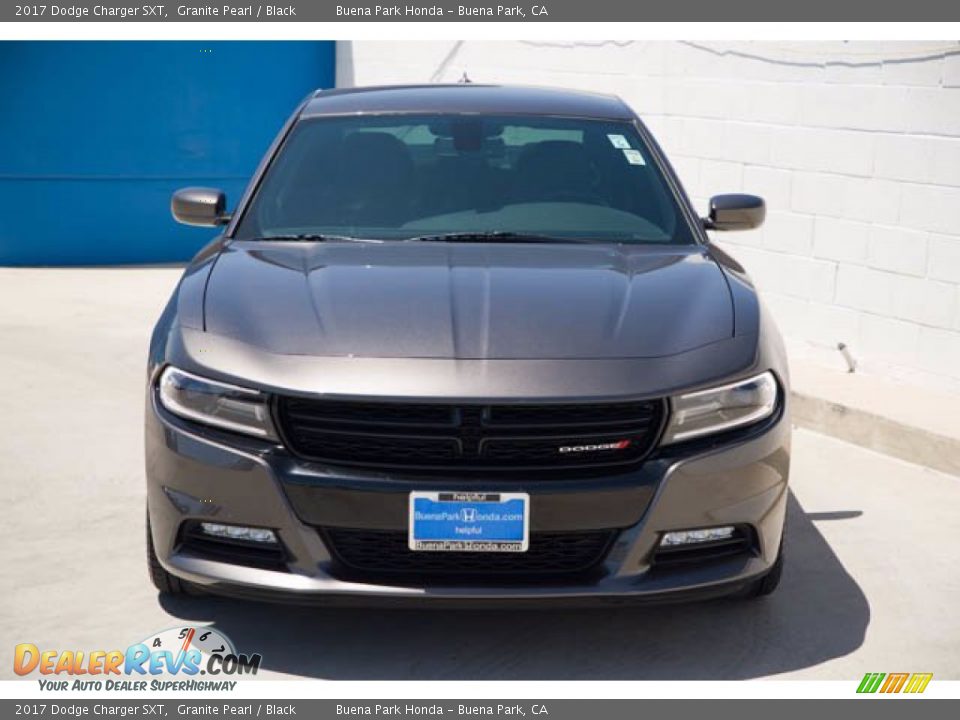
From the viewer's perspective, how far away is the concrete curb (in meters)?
6.70

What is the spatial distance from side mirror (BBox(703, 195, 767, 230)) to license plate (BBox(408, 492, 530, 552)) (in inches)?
83.5

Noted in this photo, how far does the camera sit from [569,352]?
13.6ft

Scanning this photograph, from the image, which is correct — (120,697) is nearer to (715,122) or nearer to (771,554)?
(771,554)

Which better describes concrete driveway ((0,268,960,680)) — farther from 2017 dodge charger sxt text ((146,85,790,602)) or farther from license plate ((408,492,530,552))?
license plate ((408,492,530,552))

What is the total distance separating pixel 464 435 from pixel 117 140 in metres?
8.88

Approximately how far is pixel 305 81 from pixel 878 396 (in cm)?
712

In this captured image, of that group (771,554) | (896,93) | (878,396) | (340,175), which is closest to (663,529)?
(771,554)

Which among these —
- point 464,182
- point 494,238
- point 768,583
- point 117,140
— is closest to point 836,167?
point 464,182

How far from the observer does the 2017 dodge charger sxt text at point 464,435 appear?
3986mm

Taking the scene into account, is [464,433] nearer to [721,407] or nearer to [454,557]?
[454,557]

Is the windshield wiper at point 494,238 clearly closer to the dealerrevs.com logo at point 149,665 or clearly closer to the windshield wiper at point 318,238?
the windshield wiper at point 318,238

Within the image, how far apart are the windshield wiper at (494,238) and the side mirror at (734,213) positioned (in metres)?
0.80

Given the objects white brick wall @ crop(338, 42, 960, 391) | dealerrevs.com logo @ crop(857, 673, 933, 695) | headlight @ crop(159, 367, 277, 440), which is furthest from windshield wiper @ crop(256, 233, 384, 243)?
white brick wall @ crop(338, 42, 960, 391)

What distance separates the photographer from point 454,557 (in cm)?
404
